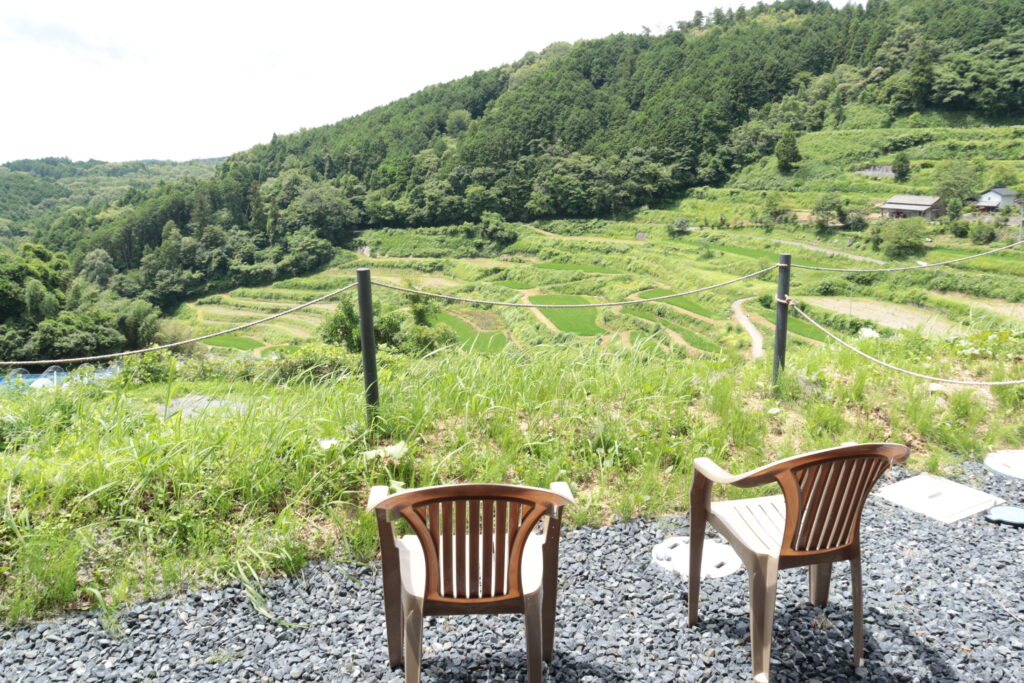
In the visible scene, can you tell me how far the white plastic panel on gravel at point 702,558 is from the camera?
2.26 m

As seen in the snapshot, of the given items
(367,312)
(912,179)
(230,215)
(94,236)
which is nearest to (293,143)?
(230,215)

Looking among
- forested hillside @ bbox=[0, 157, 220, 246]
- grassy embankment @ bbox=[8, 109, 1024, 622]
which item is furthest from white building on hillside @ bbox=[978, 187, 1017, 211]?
forested hillside @ bbox=[0, 157, 220, 246]

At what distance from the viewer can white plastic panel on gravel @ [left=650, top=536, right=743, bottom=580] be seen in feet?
7.40

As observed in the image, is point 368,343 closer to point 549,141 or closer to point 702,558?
point 702,558

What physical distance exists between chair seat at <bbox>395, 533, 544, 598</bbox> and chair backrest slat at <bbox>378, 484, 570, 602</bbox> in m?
0.04

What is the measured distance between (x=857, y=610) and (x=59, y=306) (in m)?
59.8

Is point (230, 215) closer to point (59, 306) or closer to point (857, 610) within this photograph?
point (59, 306)

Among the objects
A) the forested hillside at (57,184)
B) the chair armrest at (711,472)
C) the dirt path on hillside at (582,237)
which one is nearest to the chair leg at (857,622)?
the chair armrest at (711,472)

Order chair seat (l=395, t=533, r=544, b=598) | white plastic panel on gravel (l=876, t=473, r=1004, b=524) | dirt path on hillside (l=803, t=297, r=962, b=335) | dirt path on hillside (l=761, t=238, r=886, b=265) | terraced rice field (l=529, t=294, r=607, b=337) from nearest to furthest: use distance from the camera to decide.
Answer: chair seat (l=395, t=533, r=544, b=598)
white plastic panel on gravel (l=876, t=473, r=1004, b=524)
dirt path on hillside (l=803, t=297, r=962, b=335)
terraced rice field (l=529, t=294, r=607, b=337)
dirt path on hillside (l=761, t=238, r=886, b=265)

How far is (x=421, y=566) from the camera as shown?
1610mm

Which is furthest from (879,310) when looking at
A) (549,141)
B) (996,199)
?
(549,141)

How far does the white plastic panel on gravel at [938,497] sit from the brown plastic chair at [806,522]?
126 centimetres

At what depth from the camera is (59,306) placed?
49219mm

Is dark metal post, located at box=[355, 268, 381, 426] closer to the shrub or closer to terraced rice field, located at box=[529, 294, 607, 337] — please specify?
terraced rice field, located at box=[529, 294, 607, 337]
